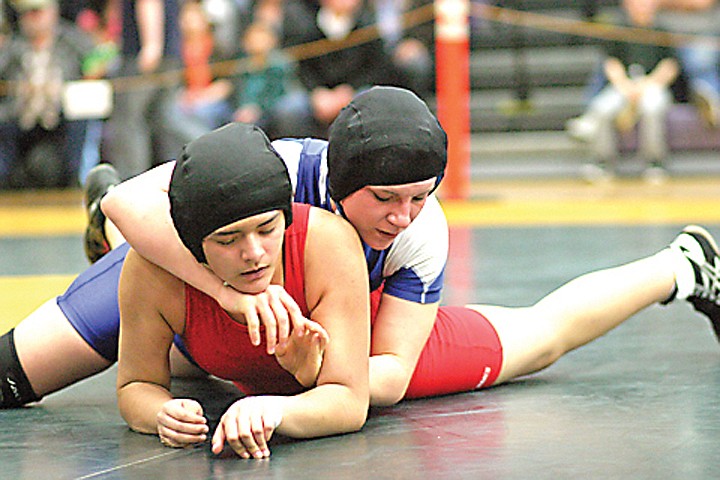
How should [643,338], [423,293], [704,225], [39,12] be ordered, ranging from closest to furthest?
[423,293]
[643,338]
[704,225]
[39,12]

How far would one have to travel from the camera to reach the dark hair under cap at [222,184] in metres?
1.96

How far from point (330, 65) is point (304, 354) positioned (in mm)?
6044

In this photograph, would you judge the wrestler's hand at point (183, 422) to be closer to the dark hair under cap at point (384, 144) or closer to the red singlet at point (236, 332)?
the red singlet at point (236, 332)

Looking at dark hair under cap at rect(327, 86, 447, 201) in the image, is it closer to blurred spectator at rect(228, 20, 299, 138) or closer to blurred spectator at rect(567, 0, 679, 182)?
blurred spectator at rect(228, 20, 299, 138)

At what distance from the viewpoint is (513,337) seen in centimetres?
273

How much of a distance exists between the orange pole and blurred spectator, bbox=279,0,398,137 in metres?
0.82

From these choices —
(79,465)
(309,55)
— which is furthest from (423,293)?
(309,55)

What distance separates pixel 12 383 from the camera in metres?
2.57

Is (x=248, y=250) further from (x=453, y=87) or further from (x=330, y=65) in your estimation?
(x=330, y=65)

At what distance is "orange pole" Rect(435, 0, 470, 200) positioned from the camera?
7.05 meters

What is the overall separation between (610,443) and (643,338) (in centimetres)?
114

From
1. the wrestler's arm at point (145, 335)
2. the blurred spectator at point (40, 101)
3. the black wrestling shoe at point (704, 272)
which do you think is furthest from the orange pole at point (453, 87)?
the wrestler's arm at point (145, 335)

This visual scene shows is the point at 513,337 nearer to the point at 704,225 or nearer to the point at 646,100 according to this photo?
the point at 704,225

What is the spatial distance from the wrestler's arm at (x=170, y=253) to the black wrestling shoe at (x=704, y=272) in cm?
125
